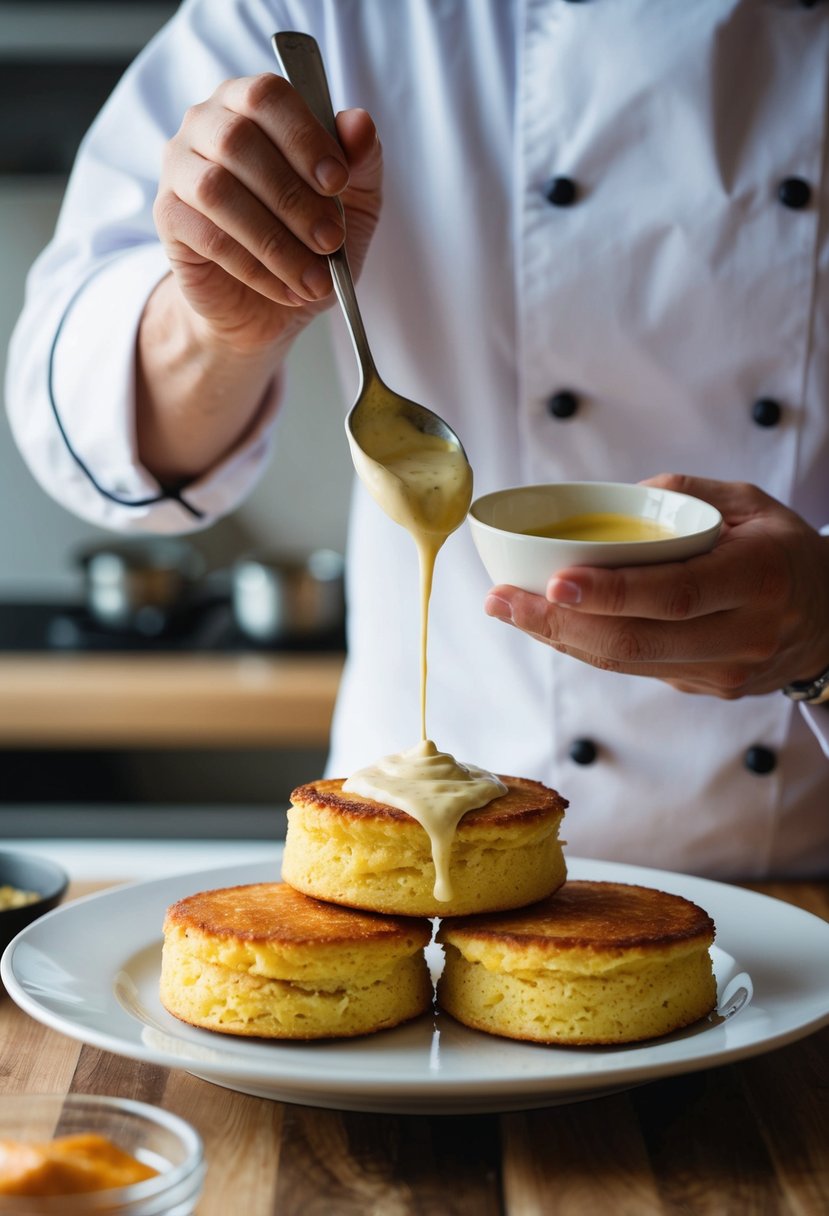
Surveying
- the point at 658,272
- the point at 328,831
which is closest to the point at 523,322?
the point at 658,272

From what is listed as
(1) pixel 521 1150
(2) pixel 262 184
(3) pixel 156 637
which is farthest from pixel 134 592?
(1) pixel 521 1150

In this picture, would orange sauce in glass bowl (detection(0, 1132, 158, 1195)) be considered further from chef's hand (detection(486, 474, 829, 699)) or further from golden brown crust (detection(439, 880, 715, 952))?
chef's hand (detection(486, 474, 829, 699))

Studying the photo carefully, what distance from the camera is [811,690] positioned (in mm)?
1369

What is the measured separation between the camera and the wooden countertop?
2836mm

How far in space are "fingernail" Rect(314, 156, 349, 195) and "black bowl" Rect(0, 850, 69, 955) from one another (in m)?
0.68

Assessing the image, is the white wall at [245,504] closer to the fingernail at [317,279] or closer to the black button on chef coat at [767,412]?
the black button on chef coat at [767,412]

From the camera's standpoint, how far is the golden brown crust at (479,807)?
3.61ft

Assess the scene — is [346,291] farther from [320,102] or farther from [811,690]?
[811,690]

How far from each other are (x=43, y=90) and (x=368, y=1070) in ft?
8.76

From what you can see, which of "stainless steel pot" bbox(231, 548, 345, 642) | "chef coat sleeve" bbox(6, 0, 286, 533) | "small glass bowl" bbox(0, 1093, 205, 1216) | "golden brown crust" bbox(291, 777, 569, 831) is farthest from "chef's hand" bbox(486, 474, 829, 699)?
"stainless steel pot" bbox(231, 548, 345, 642)

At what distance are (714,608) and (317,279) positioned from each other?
0.43 metres

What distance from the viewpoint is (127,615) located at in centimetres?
303

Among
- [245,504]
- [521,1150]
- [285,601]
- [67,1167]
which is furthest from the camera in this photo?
[245,504]

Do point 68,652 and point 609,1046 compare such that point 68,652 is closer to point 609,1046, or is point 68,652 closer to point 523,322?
point 523,322
